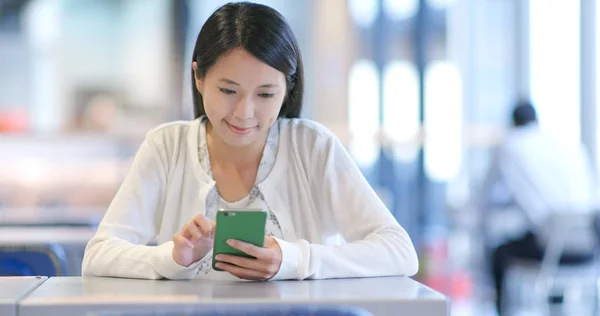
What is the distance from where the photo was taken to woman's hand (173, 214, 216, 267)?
175 cm

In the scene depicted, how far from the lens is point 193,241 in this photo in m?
1.78

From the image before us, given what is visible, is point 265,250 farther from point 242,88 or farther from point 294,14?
point 294,14

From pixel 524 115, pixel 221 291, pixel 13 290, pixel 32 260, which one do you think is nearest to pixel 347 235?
pixel 221 291

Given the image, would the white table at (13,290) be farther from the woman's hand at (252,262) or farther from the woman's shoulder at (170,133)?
the woman's shoulder at (170,133)

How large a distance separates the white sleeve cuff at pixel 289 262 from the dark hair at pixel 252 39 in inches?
15.3

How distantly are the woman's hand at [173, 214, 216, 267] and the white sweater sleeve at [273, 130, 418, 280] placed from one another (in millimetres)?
136

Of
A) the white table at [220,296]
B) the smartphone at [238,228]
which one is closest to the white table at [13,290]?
the white table at [220,296]

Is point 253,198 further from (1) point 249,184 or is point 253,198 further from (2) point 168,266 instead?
(2) point 168,266

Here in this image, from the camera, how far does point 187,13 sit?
7340 millimetres

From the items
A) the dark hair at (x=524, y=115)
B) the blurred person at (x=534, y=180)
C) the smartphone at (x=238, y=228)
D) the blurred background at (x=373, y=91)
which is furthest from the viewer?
the blurred background at (x=373, y=91)

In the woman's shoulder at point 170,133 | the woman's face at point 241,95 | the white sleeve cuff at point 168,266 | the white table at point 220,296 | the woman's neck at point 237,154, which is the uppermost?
the woman's face at point 241,95

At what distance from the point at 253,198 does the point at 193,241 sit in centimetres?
36

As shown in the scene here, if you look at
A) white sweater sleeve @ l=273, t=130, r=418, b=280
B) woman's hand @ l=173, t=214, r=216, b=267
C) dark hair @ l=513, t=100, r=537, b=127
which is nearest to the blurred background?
dark hair @ l=513, t=100, r=537, b=127

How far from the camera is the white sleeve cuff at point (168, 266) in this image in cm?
182
